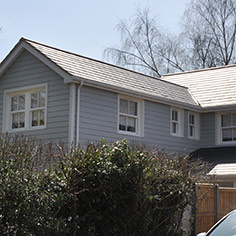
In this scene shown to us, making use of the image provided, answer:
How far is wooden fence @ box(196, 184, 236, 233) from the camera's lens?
13094 millimetres

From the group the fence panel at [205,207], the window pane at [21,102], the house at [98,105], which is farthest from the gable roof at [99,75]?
the fence panel at [205,207]

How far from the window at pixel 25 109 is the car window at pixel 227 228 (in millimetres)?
9762

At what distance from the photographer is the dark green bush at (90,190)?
8047 mm

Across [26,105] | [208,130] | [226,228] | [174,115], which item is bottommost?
[226,228]

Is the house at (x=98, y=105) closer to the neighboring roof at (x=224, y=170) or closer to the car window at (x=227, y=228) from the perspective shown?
the neighboring roof at (x=224, y=170)

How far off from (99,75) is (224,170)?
5.86m

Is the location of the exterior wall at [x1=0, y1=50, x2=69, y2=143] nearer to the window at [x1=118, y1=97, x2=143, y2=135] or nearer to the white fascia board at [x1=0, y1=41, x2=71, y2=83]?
the white fascia board at [x1=0, y1=41, x2=71, y2=83]

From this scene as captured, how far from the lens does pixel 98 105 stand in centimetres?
1664

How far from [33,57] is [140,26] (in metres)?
22.1

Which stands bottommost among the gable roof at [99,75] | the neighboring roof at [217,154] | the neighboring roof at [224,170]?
the neighboring roof at [224,170]

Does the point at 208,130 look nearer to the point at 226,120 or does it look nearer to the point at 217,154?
the point at 226,120

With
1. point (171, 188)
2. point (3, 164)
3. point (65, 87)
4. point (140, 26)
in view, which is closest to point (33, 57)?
point (65, 87)

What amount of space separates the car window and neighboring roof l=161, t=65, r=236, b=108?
13.4 metres

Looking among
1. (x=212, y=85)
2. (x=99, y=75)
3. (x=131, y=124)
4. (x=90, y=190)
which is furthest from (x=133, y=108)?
(x=90, y=190)
